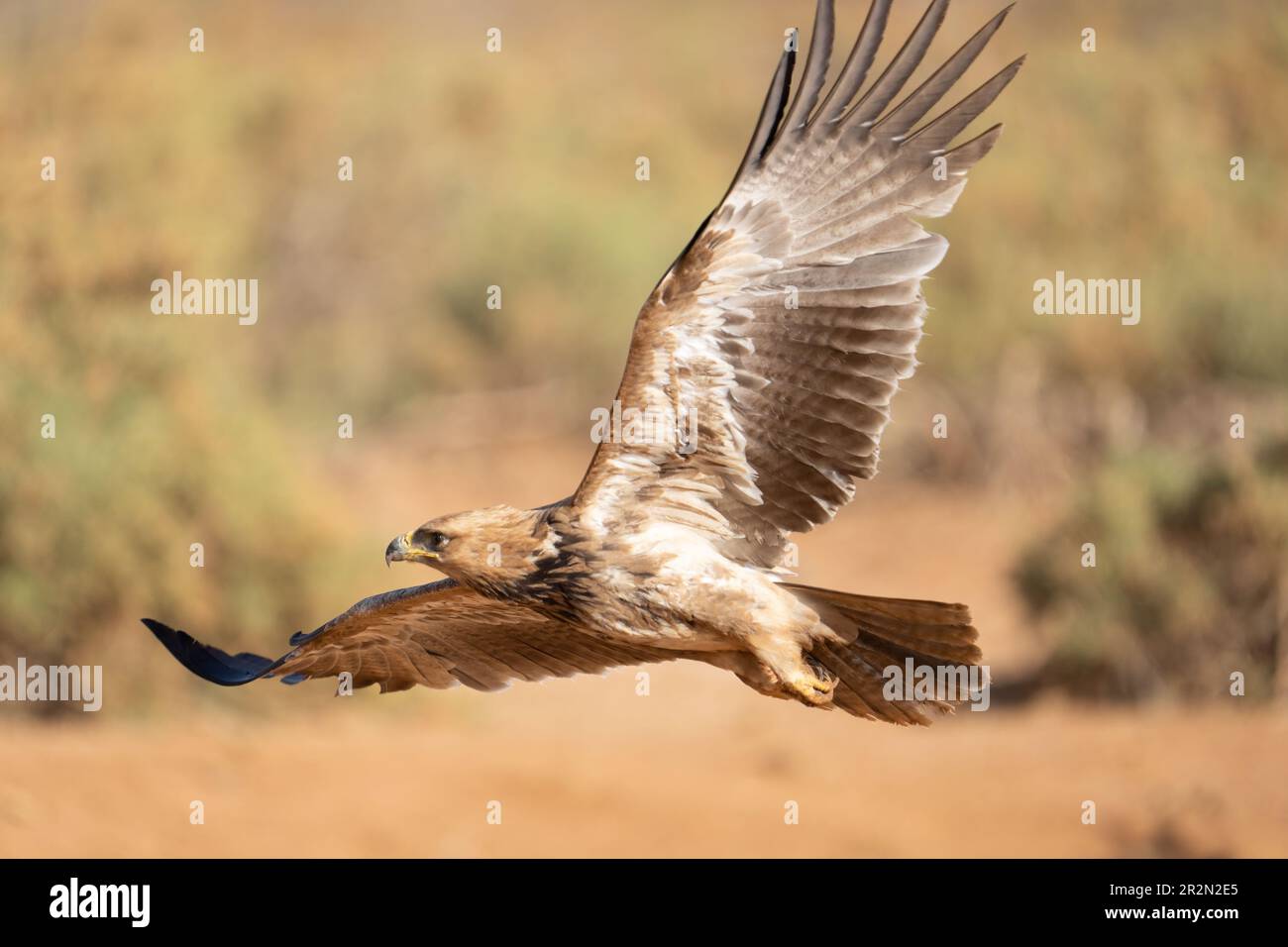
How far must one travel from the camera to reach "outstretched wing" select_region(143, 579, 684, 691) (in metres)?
7.59

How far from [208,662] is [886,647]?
312 centimetres

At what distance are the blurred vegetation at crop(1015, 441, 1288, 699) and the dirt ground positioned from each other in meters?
0.43

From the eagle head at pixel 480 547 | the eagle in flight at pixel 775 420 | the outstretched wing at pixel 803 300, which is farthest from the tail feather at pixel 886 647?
the eagle head at pixel 480 547

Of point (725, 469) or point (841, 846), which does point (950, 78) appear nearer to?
point (725, 469)

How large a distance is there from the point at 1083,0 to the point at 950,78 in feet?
180

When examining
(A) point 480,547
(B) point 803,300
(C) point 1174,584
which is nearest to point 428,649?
(A) point 480,547

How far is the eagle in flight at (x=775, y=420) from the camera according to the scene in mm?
6383

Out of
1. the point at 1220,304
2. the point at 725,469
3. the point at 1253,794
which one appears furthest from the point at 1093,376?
the point at 725,469

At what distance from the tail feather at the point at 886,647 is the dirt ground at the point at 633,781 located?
4866 millimetres

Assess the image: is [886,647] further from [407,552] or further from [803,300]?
[407,552]

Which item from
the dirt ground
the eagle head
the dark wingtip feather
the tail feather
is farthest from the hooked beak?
the dirt ground

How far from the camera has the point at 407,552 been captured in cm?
686

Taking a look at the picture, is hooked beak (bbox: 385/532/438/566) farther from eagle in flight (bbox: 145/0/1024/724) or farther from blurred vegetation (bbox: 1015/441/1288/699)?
blurred vegetation (bbox: 1015/441/1288/699)

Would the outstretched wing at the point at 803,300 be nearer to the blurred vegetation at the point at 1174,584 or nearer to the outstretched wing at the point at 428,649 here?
the outstretched wing at the point at 428,649
